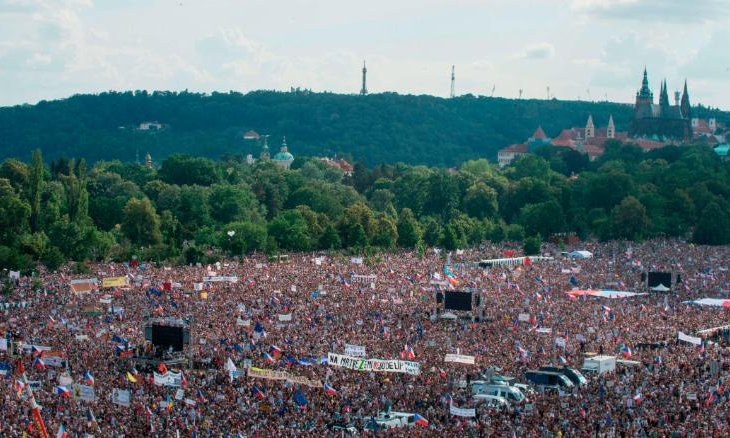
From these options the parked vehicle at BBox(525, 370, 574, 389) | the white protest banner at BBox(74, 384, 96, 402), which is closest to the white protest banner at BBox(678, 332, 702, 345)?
the parked vehicle at BBox(525, 370, 574, 389)

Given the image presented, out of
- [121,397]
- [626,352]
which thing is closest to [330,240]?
[626,352]

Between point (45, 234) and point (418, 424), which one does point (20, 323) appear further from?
point (45, 234)

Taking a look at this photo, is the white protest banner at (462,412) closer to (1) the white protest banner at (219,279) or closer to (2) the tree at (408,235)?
(1) the white protest banner at (219,279)

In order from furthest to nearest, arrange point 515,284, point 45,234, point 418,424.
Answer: point 45,234, point 515,284, point 418,424

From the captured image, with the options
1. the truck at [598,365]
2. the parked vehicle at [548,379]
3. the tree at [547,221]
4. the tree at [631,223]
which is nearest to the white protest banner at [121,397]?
the parked vehicle at [548,379]

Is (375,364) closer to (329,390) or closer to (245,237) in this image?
(329,390)

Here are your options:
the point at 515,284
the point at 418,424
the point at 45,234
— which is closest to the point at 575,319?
the point at 515,284
